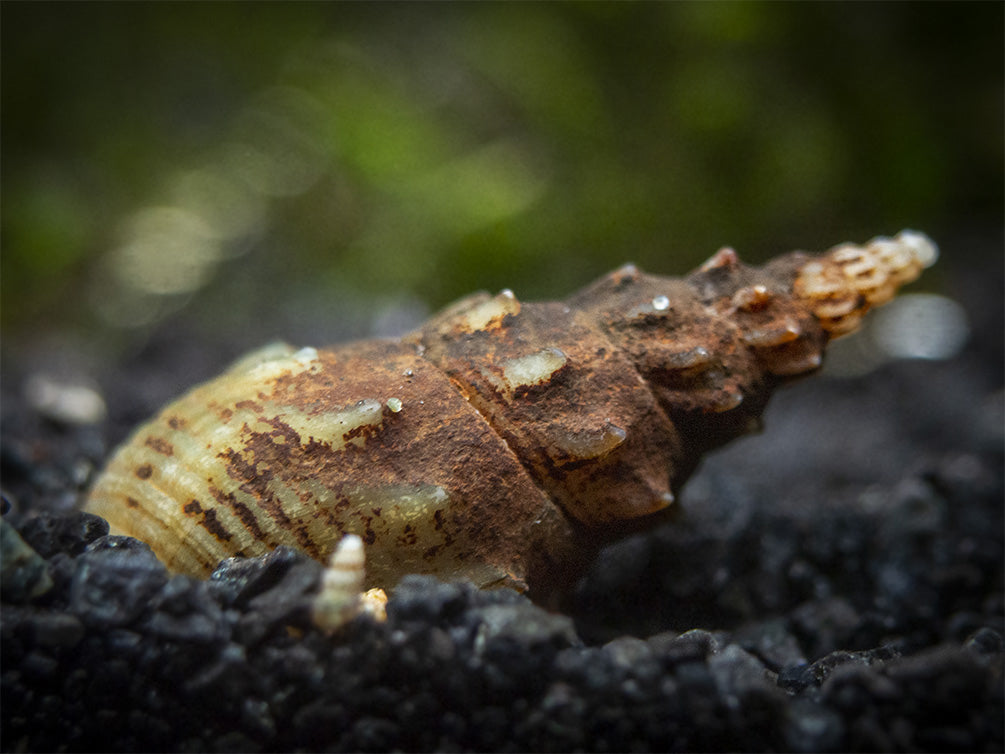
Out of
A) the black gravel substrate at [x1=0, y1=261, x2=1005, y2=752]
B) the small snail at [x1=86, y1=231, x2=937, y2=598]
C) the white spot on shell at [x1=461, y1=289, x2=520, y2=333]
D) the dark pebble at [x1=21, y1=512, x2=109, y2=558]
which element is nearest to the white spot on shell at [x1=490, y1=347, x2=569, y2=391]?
the small snail at [x1=86, y1=231, x2=937, y2=598]

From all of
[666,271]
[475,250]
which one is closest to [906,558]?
[666,271]

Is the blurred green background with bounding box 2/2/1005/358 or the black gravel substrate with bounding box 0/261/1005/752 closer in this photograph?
the black gravel substrate with bounding box 0/261/1005/752

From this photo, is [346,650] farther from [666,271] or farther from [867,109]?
[867,109]

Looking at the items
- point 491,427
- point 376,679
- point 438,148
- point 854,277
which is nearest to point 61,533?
point 376,679

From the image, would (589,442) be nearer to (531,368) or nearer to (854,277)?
(531,368)

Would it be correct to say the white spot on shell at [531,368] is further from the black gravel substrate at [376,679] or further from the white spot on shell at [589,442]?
the black gravel substrate at [376,679]

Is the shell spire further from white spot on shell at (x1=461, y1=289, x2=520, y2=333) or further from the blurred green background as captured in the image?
the blurred green background
